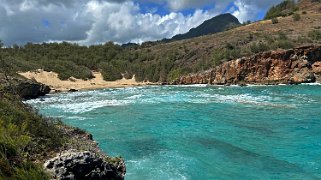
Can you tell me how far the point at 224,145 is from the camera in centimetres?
1908

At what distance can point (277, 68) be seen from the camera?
196 feet

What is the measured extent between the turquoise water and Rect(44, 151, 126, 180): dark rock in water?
4.45m

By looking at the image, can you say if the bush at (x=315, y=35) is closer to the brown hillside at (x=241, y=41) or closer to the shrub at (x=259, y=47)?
the brown hillside at (x=241, y=41)

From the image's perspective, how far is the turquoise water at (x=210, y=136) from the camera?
50.4 feet

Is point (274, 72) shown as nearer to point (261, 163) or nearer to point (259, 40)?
point (259, 40)

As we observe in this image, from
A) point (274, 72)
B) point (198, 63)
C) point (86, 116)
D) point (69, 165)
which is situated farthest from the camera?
point (198, 63)

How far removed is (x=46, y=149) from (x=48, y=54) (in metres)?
78.6

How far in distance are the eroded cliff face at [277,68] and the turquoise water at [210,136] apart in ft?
80.9

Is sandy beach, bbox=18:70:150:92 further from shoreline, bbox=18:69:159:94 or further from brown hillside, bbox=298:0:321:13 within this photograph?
brown hillside, bbox=298:0:321:13

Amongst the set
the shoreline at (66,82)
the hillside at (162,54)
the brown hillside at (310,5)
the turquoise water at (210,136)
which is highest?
the brown hillside at (310,5)

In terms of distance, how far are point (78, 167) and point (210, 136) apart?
12.7 m

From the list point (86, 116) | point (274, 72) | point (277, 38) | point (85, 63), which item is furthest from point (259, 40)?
point (86, 116)

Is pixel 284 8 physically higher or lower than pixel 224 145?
higher

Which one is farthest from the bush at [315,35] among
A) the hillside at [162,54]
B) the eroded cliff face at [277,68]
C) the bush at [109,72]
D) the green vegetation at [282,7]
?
the green vegetation at [282,7]
